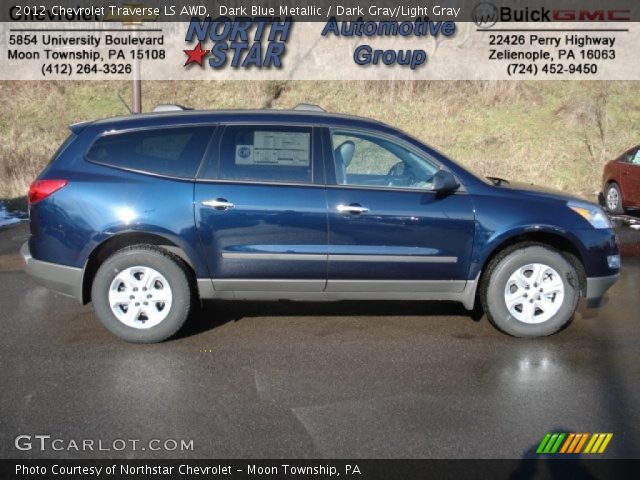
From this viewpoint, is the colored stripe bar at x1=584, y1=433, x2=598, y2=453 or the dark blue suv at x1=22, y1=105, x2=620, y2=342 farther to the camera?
the dark blue suv at x1=22, y1=105, x2=620, y2=342

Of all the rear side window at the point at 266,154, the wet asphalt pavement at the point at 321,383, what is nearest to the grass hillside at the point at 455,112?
the wet asphalt pavement at the point at 321,383

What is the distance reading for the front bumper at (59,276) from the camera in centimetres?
527

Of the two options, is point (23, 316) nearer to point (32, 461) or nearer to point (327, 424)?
point (32, 461)

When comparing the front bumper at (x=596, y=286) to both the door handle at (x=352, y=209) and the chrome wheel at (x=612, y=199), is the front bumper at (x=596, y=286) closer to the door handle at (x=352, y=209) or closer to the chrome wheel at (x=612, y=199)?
the door handle at (x=352, y=209)

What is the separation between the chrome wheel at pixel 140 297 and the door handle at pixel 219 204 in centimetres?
65

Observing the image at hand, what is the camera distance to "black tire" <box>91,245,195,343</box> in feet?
17.1

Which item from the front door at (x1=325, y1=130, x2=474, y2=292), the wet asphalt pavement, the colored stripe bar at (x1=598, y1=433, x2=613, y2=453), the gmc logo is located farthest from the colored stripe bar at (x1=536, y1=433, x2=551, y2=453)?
the gmc logo

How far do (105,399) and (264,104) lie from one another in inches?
Result: 655

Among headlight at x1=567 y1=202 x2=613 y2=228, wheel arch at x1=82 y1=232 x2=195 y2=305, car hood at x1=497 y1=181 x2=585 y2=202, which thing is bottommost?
wheel arch at x1=82 y1=232 x2=195 y2=305

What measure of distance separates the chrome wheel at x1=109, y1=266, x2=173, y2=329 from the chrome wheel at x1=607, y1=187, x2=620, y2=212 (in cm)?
931

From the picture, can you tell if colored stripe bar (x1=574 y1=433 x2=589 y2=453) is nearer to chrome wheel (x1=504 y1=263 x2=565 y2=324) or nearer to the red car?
chrome wheel (x1=504 y1=263 x2=565 y2=324)

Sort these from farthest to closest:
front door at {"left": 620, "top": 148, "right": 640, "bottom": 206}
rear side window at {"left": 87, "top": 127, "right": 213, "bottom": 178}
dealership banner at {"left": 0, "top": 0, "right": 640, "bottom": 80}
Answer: dealership banner at {"left": 0, "top": 0, "right": 640, "bottom": 80} < front door at {"left": 620, "top": 148, "right": 640, "bottom": 206} < rear side window at {"left": 87, "top": 127, "right": 213, "bottom": 178}

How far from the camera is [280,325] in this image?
580 cm

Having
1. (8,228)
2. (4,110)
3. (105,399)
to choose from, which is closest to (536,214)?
(105,399)
